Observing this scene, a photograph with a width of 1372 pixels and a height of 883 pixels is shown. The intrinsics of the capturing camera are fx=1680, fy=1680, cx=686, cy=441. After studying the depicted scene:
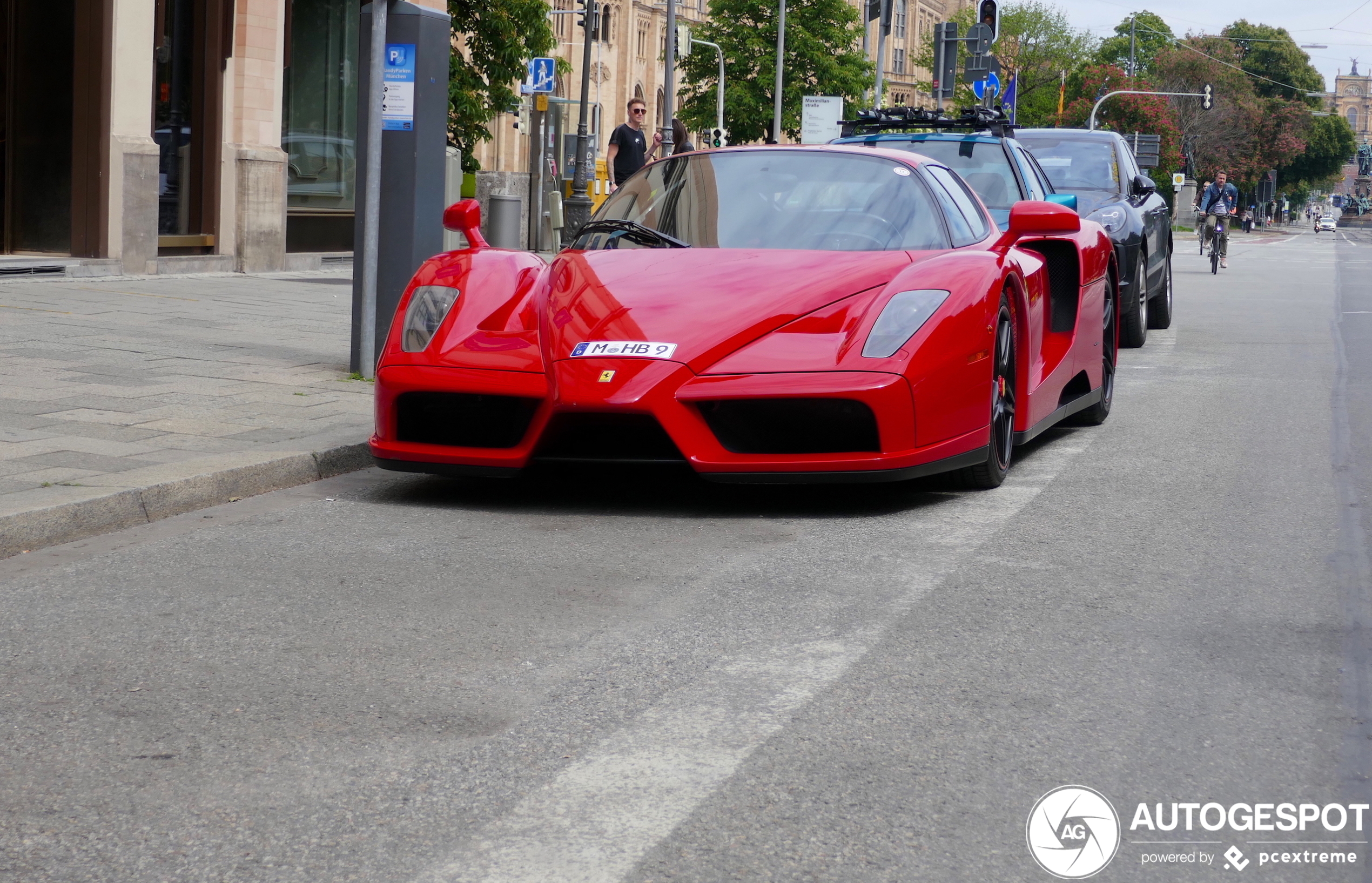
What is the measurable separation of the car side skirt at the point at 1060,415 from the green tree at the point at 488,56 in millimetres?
16381

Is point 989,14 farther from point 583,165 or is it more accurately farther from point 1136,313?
point 1136,313

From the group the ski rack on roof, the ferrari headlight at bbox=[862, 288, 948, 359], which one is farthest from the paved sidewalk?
the ski rack on roof

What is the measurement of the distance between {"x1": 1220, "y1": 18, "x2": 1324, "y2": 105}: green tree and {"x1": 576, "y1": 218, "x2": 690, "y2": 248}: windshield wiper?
12363cm

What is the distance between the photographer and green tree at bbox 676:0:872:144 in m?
71.5

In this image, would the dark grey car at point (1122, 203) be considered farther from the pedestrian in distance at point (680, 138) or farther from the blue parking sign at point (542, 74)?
the blue parking sign at point (542, 74)

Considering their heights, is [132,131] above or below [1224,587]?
above

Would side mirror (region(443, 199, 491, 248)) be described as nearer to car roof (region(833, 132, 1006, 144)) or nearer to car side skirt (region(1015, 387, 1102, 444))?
car side skirt (region(1015, 387, 1102, 444))

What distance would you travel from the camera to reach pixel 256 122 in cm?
1745

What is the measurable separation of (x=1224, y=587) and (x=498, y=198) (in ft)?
56.2

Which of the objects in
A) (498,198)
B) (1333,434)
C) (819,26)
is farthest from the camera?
(819,26)

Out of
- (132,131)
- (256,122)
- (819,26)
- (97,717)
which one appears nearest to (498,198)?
(256,122)

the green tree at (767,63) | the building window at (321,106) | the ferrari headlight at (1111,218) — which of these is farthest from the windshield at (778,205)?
the green tree at (767,63)

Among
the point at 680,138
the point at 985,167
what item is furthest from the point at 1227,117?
the point at 985,167

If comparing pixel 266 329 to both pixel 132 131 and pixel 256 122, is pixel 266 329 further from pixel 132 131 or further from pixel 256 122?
pixel 256 122
